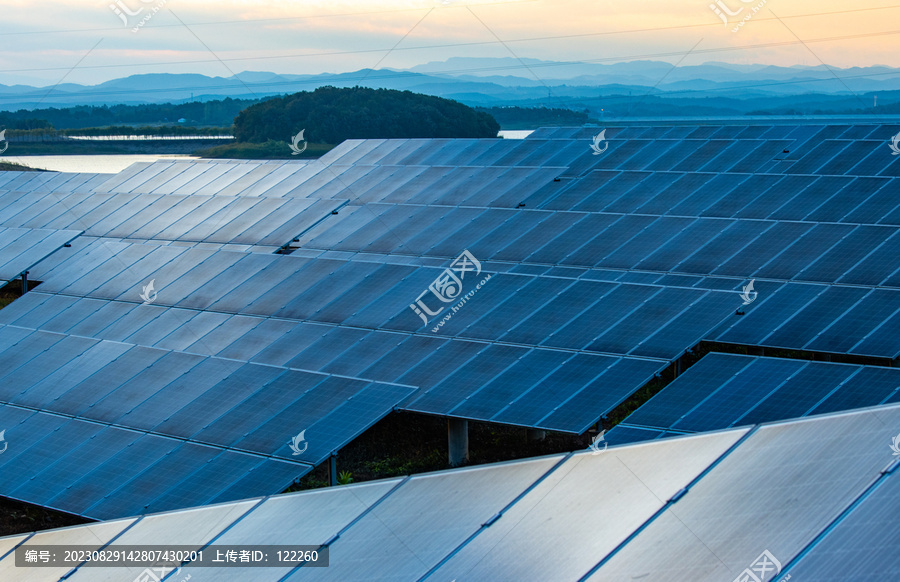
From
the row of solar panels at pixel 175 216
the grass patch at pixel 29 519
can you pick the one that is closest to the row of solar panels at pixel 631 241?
the row of solar panels at pixel 175 216

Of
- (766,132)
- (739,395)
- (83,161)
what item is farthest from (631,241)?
(83,161)

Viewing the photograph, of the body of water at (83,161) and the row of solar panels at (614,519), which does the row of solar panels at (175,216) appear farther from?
the body of water at (83,161)

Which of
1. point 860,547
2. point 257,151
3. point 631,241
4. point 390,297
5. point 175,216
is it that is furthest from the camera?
point 257,151

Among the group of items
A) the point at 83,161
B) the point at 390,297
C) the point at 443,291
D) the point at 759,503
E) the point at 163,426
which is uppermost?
the point at 83,161

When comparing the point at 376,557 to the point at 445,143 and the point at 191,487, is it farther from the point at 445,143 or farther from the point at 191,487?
the point at 445,143

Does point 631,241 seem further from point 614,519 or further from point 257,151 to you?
point 257,151

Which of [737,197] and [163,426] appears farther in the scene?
[737,197]

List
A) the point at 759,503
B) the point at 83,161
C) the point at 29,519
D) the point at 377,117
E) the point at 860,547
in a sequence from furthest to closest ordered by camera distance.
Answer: the point at 83,161 < the point at 377,117 < the point at 29,519 < the point at 759,503 < the point at 860,547
